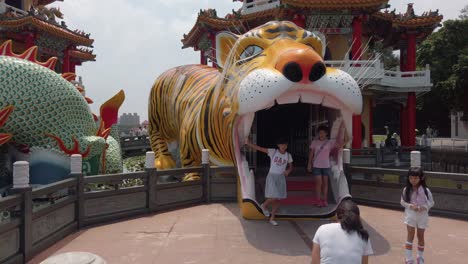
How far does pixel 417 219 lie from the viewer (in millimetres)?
3889

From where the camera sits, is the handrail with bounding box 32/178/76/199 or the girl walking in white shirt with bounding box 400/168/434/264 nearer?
the girl walking in white shirt with bounding box 400/168/434/264

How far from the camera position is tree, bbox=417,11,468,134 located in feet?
69.8

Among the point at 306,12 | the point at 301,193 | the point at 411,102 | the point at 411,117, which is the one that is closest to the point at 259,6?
the point at 306,12

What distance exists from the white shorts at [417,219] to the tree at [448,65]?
2003 centimetres

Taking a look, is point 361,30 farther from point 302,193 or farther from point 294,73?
point 294,73

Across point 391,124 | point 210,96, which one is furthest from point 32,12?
point 391,124

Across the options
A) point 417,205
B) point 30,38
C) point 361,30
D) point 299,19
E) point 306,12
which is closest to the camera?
point 417,205

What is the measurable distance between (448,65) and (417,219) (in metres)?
25.6

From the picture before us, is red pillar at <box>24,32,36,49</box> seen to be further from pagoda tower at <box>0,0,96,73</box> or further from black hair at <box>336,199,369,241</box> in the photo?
black hair at <box>336,199,369,241</box>

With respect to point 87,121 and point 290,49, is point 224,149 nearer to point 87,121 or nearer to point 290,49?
point 290,49

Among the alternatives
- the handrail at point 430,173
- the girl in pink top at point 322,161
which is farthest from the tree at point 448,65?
the girl in pink top at point 322,161

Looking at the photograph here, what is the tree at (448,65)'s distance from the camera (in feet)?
69.8

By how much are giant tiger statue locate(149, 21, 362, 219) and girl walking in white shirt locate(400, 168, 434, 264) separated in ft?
4.76

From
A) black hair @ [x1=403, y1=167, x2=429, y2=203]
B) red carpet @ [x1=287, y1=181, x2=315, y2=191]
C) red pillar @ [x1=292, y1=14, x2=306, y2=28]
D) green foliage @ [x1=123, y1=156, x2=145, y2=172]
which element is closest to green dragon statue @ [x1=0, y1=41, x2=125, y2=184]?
red carpet @ [x1=287, y1=181, x2=315, y2=191]
